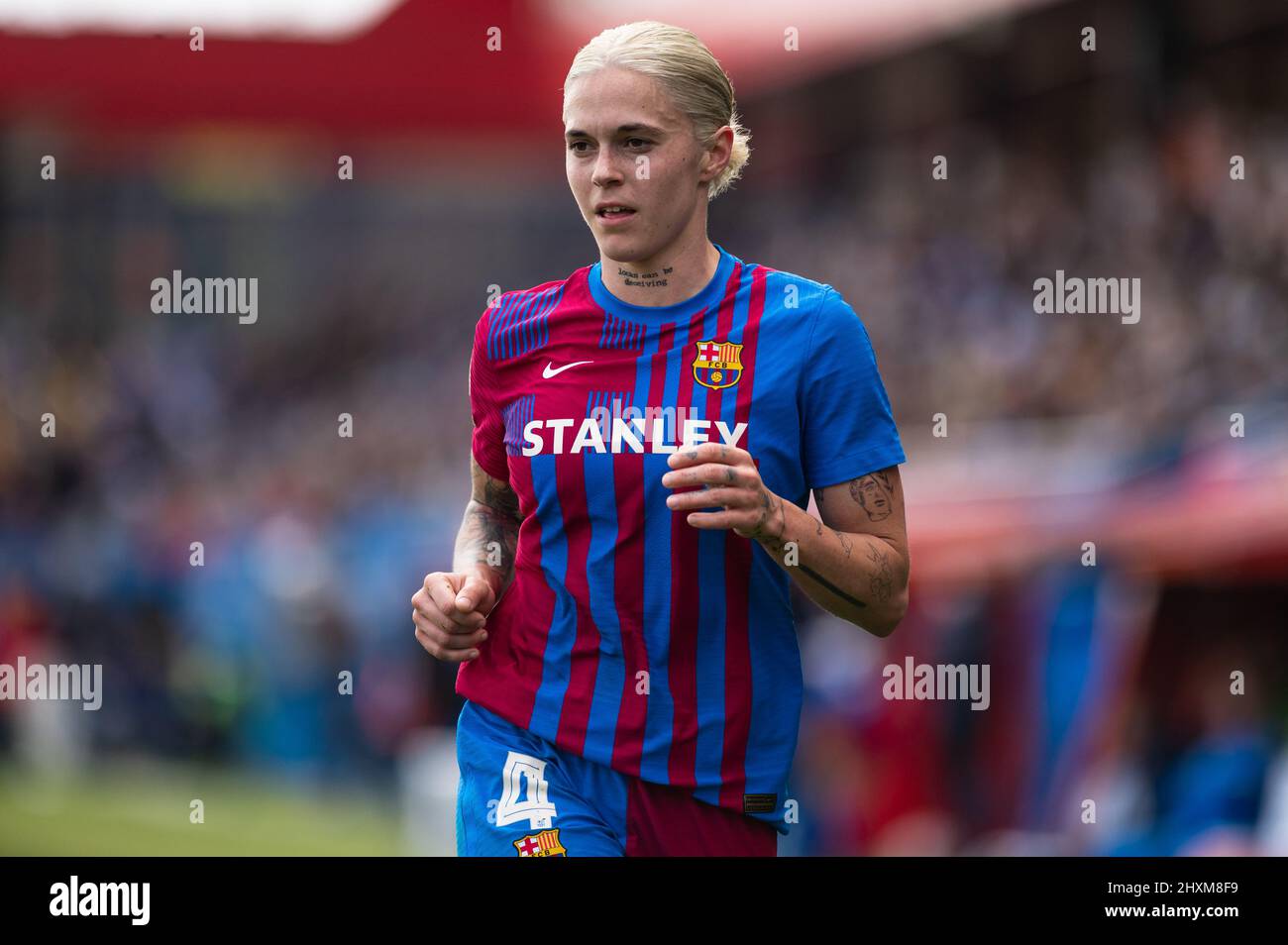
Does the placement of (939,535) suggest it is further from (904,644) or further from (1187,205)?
(1187,205)

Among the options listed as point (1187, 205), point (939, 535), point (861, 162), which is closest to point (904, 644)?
point (939, 535)

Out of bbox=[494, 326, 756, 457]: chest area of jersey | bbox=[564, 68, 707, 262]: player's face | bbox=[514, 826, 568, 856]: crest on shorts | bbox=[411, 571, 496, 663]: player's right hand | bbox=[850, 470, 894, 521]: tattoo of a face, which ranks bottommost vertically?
bbox=[514, 826, 568, 856]: crest on shorts

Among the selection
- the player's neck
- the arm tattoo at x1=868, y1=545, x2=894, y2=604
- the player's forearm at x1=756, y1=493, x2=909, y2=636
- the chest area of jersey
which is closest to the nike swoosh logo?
the chest area of jersey

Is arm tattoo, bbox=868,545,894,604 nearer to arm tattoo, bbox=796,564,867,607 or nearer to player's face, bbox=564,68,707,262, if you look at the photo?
arm tattoo, bbox=796,564,867,607

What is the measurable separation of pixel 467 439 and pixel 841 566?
37.9ft

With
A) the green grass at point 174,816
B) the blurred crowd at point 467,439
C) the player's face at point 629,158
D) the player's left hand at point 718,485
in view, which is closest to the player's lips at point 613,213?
the player's face at point 629,158

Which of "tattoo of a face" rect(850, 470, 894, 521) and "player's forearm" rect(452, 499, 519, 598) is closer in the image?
"tattoo of a face" rect(850, 470, 894, 521)

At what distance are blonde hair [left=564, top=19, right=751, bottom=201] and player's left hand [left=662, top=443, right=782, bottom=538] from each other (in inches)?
27.2

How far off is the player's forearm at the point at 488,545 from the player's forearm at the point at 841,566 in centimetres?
66

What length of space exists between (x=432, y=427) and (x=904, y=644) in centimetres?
875

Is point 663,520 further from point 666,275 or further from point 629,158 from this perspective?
point 629,158

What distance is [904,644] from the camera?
25.6 feet

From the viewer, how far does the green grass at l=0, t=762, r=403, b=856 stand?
1043 cm
